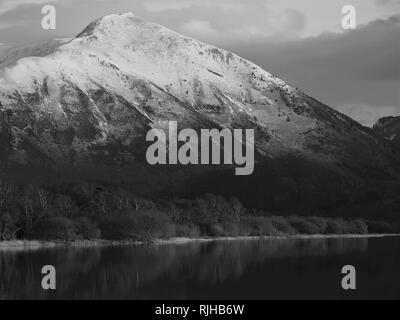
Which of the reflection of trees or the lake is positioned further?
the reflection of trees

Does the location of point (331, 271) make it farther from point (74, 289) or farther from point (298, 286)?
point (74, 289)

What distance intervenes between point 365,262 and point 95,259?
44826 millimetres

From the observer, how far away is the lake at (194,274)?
106m

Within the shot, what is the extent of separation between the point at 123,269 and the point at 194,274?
445 inches

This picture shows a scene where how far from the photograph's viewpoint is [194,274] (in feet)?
436

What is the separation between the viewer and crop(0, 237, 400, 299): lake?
106188mm

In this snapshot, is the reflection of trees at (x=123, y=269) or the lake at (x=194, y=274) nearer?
the lake at (x=194, y=274)

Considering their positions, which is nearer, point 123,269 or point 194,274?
point 194,274

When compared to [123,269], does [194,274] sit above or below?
below

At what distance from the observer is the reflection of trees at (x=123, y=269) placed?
107688mm
